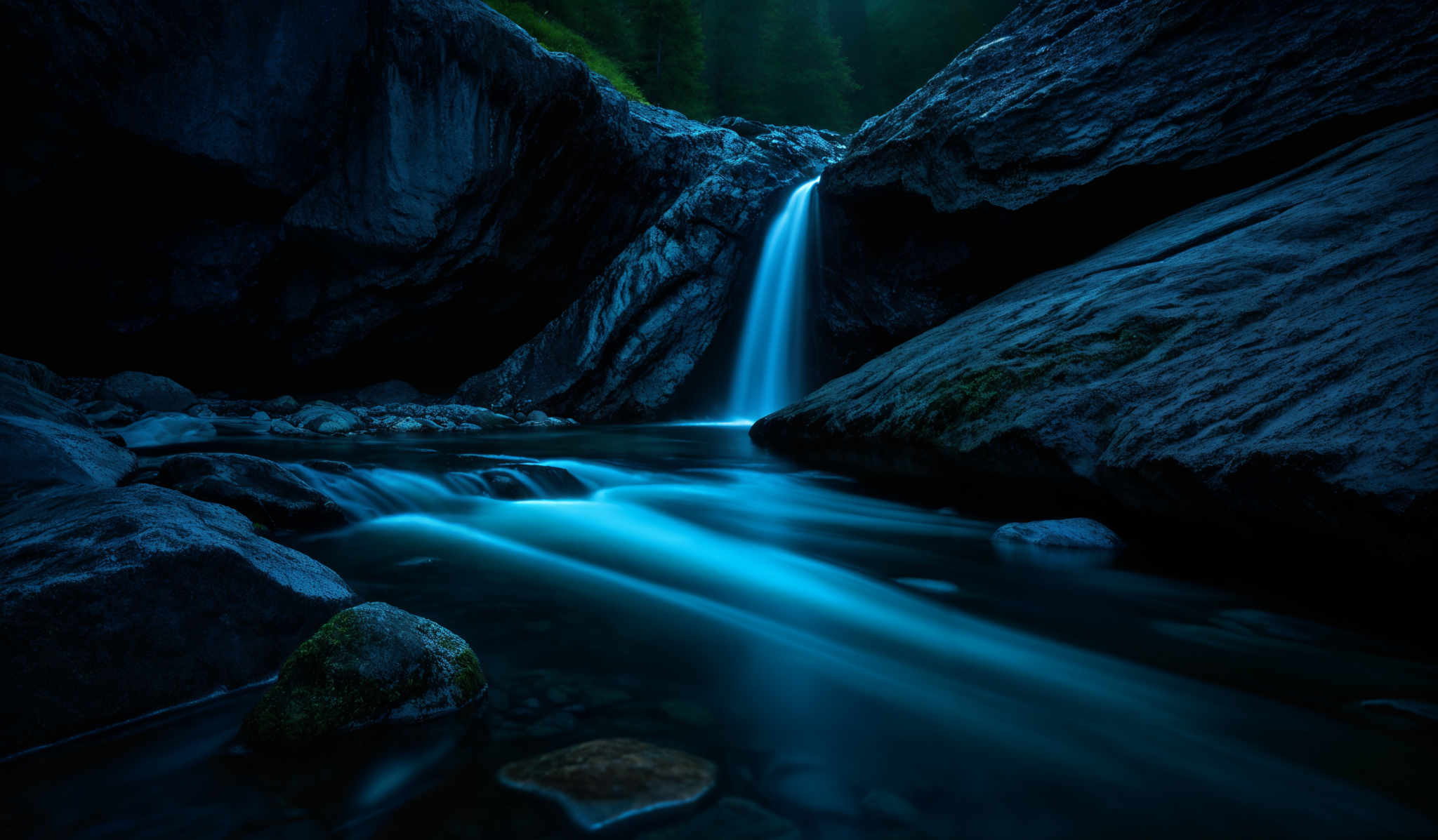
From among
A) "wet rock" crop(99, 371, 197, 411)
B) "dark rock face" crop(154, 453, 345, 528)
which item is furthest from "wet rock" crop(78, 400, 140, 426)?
"dark rock face" crop(154, 453, 345, 528)

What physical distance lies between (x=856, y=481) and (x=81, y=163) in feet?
38.3

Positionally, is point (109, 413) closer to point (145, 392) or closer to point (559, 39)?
point (145, 392)

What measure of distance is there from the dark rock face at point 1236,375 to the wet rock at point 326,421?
8589mm

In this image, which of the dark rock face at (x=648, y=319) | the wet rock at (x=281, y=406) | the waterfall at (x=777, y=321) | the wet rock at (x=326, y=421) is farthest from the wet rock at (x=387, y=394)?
the waterfall at (x=777, y=321)

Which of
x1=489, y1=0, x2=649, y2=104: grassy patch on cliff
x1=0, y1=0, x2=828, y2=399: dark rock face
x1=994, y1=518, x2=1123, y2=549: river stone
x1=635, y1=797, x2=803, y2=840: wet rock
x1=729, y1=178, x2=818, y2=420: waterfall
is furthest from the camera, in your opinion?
x1=489, y1=0, x2=649, y2=104: grassy patch on cliff

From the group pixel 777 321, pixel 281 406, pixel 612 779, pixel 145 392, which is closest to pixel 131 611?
pixel 612 779

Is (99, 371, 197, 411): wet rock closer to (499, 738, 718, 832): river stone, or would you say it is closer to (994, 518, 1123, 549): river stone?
(499, 738, 718, 832): river stone

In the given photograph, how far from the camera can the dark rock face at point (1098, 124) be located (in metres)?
6.29

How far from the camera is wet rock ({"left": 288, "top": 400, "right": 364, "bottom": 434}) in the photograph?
1075 cm

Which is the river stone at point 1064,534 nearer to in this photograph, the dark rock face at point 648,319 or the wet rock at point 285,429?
the wet rock at point 285,429

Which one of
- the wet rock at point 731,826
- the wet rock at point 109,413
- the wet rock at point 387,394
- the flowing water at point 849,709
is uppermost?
the wet rock at point 387,394

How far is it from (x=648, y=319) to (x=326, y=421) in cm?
659

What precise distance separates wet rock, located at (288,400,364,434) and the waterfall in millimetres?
7805

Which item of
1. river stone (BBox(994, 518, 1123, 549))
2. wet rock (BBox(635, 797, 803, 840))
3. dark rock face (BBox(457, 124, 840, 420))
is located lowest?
wet rock (BBox(635, 797, 803, 840))
